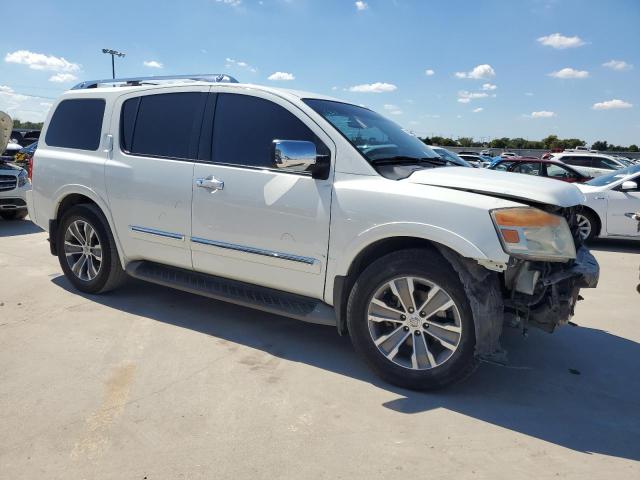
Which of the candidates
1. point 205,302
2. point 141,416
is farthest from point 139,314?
point 141,416

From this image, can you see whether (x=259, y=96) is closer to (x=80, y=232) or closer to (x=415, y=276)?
(x=415, y=276)

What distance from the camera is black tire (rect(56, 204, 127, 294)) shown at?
4.75 metres

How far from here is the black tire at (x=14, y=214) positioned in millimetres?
10008

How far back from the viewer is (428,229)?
3.10 meters

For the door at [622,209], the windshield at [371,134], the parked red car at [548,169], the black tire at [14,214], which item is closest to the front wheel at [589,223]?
the door at [622,209]

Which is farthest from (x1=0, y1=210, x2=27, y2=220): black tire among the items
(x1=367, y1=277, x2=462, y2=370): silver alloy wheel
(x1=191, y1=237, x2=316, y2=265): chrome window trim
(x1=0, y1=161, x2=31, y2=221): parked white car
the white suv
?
(x1=367, y1=277, x2=462, y2=370): silver alloy wheel

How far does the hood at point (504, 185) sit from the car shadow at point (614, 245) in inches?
243

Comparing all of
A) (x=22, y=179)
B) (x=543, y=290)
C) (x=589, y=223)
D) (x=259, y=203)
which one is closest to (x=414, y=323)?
(x=543, y=290)

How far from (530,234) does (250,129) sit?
215 centimetres

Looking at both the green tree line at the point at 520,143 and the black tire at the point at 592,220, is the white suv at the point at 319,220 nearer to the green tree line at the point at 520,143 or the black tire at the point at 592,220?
the black tire at the point at 592,220

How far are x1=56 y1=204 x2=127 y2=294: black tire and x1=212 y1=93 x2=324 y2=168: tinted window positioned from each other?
1.51 metres

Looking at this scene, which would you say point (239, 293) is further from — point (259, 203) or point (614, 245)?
point (614, 245)

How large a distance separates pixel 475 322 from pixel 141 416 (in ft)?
6.58

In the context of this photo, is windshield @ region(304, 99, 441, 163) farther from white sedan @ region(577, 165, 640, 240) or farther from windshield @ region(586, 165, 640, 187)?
windshield @ region(586, 165, 640, 187)
